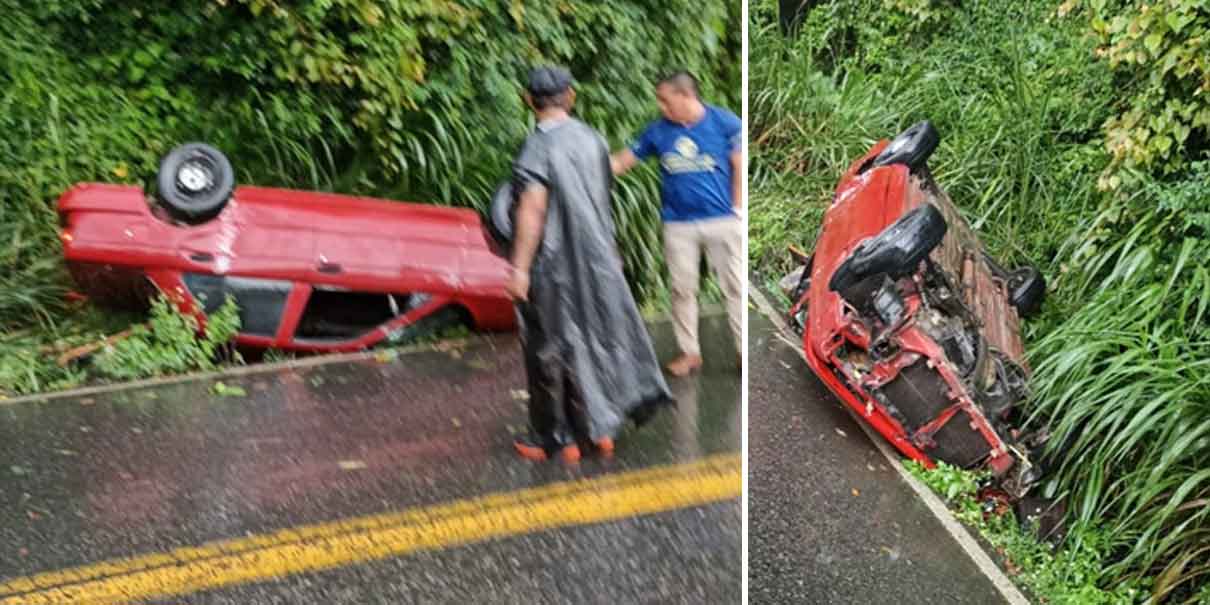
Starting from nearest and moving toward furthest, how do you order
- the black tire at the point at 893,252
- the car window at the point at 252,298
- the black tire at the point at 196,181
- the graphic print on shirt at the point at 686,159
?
1. the black tire at the point at 893,252
2. the graphic print on shirt at the point at 686,159
3. the black tire at the point at 196,181
4. the car window at the point at 252,298

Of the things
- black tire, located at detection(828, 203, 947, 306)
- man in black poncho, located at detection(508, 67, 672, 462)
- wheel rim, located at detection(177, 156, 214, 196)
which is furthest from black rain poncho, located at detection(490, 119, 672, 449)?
wheel rim, located at detection(177, 156, 214, 196)

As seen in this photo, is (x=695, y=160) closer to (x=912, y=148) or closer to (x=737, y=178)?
(x=737, y=178)

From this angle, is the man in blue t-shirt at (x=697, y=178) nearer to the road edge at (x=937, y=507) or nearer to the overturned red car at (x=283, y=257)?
the road edge at (x=937, y=507)

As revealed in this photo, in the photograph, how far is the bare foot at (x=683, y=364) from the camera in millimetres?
1895

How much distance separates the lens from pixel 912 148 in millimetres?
1681

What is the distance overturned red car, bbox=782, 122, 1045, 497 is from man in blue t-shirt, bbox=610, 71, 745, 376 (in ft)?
0.33

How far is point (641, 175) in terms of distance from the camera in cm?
188

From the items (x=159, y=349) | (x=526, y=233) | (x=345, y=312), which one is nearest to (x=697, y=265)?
(x=526, y=233)

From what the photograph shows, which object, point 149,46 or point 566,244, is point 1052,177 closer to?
point 566,244

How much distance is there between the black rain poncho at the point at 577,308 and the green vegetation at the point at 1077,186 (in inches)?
Answer: 9.6

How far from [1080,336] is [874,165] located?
0.38m

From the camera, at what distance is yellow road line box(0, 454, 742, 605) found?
164 cm

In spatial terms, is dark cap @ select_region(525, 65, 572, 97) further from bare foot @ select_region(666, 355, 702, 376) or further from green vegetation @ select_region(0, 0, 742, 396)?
bare foot @ select_region(666, 355, 702, 376)

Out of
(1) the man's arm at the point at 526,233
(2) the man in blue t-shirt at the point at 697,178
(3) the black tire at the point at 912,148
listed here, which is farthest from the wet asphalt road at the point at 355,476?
(3) the black tire at the point at 912,148
